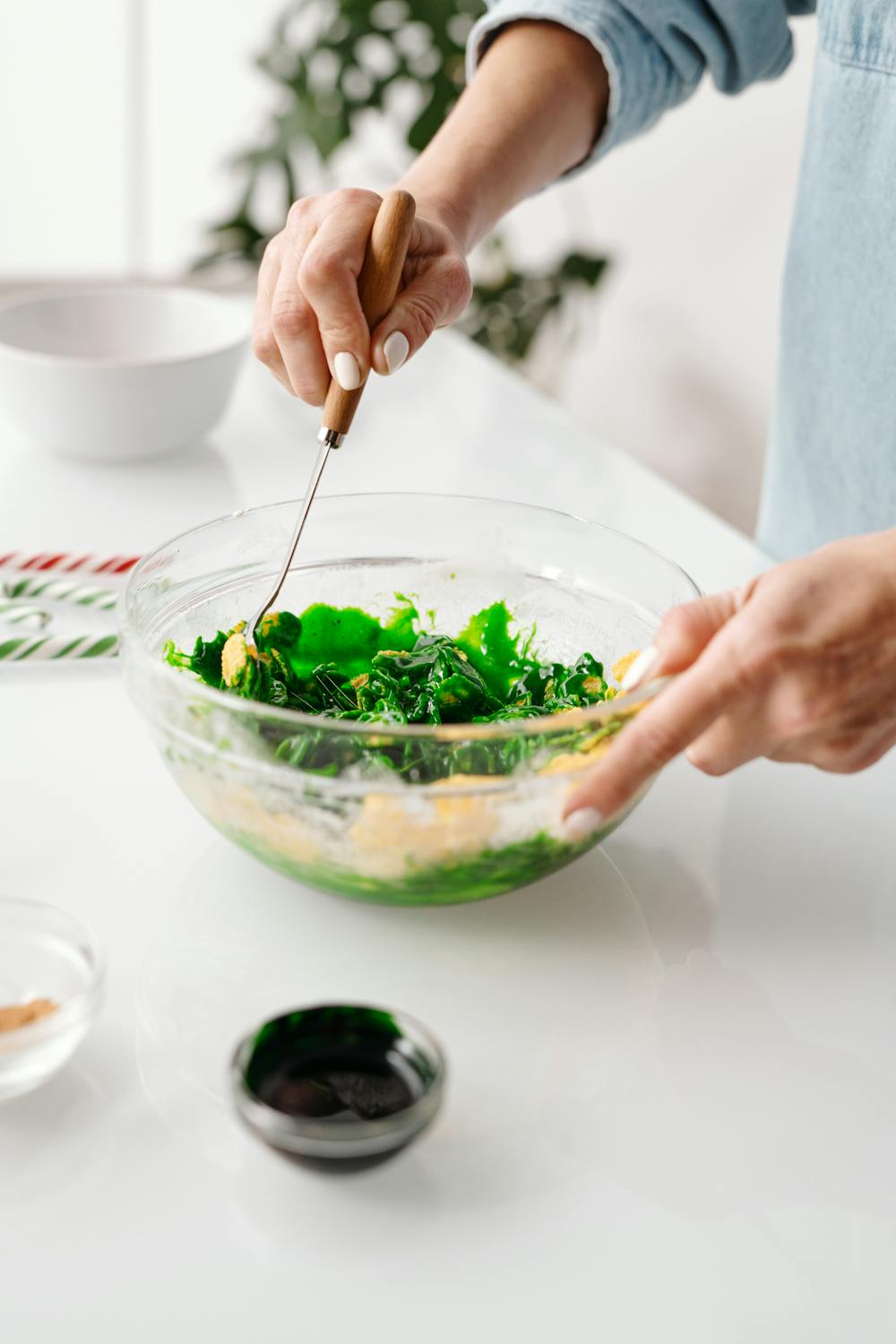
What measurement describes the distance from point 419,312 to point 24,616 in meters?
0.46

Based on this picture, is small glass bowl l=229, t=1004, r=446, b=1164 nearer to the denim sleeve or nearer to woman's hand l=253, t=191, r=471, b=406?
woman's hand l=253, t=191, r=471, b=406

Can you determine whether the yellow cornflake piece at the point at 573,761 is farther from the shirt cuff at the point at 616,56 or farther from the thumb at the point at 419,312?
the shirt cuff at the point at 616,56

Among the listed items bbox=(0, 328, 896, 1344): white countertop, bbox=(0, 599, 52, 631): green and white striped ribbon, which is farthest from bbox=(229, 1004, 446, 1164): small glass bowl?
bbox=(0, 599, 52, 631): green and white striped ribbon

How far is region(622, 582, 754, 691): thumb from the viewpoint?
2.74 ft

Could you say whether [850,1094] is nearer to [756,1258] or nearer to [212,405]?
[756,1258]

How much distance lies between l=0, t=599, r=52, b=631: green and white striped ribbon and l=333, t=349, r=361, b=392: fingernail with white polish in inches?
15.3

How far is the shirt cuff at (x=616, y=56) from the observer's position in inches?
54.1

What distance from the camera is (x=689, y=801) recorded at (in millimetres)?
1063

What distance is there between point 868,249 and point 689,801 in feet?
1.99

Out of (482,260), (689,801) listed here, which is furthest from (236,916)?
(482,260)

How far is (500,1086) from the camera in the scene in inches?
30.0

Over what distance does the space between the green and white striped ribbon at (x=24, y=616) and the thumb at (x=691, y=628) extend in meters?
0.65

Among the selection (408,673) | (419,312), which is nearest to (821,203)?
(419,312)

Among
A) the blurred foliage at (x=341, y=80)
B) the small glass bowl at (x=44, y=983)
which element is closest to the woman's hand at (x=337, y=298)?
the small glass bowl at (x=44, y=983)
